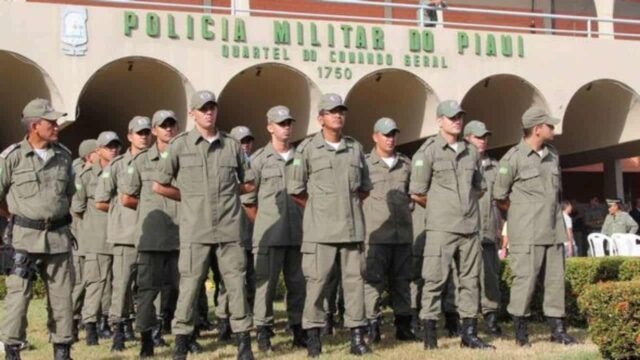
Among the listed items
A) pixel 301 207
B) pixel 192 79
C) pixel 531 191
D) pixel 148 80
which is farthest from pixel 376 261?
pixel 148 80

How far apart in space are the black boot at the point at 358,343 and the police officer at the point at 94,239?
2.56 meters

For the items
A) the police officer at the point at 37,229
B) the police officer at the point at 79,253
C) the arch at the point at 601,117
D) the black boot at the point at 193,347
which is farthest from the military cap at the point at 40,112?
the arch at the point at 601,117

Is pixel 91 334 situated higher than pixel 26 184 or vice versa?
pixel 26 184

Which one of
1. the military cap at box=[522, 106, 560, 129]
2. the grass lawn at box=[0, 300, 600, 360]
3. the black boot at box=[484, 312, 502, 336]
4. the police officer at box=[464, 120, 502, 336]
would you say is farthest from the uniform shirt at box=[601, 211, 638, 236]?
the military cap at box=[522, 106, 560, 129]

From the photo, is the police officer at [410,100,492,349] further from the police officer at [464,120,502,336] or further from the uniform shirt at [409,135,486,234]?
the police officer at [464,120,502,336]

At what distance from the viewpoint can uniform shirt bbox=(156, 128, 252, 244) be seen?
6.64m

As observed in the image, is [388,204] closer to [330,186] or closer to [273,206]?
[273,206]

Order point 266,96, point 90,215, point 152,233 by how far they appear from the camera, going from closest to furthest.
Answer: point 152,233 → point 90,215 → point 266,96

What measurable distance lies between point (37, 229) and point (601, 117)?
572 inches

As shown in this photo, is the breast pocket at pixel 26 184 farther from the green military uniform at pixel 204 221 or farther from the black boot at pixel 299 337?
the black boot at pixel 299 337

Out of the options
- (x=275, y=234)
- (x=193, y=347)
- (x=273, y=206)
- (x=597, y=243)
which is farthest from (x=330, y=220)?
(x=597, y=243)

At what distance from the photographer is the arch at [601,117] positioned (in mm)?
17531

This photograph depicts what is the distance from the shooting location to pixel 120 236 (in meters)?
8.00

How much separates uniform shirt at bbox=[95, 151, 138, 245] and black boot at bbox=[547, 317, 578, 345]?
3.71m
